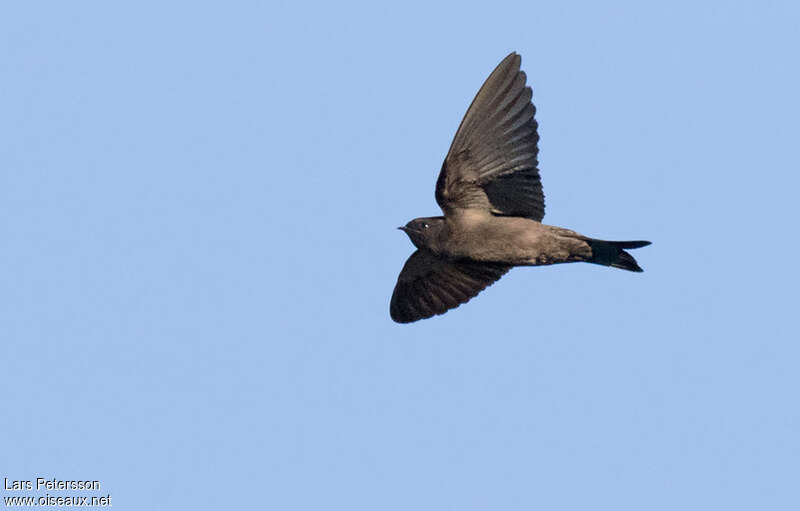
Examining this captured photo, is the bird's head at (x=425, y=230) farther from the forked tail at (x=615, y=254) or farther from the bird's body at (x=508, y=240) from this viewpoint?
the forked tail at (x=615, y=254)

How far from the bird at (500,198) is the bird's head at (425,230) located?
1 centimetres

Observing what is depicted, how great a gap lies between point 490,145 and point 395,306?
9.17 feet

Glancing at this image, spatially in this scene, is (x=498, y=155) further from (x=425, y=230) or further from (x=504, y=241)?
(x=425, y=230)

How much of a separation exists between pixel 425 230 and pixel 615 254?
2.14 m

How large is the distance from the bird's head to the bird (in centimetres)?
1

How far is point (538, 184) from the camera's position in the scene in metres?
14.1

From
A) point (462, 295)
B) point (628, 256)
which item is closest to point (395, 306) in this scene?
point (462, 295)

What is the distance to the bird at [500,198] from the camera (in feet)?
45.1

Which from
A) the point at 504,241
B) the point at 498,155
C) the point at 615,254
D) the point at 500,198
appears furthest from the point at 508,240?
the point at 615,254

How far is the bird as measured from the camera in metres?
13.7

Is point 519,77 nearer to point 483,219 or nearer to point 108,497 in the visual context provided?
point 483,219

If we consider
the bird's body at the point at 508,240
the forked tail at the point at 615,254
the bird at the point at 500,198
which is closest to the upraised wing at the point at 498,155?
the bird at the point at 500,198

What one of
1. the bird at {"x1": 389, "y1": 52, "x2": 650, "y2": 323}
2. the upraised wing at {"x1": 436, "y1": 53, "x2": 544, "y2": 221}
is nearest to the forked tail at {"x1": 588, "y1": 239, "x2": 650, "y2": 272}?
the bird at {"x1": 389, "y1": 52, "x2": 650, "y2": 323}

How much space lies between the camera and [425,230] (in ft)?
46.9
